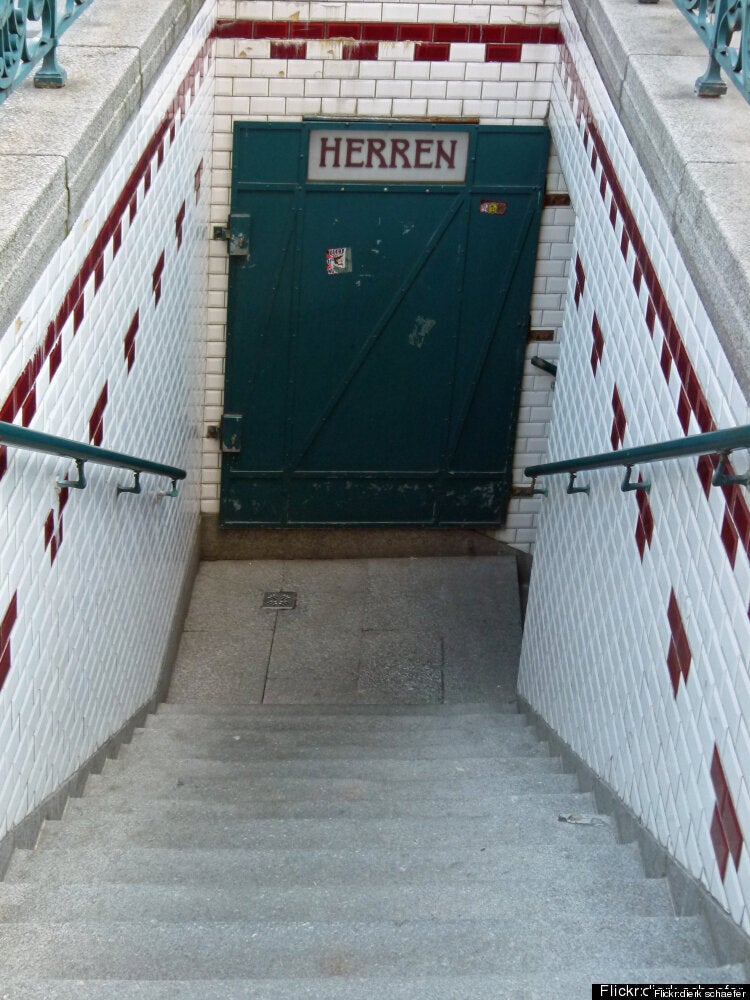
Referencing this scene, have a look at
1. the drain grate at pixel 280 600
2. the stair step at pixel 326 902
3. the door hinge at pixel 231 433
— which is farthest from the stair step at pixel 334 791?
the door hinge at pixel 231 433

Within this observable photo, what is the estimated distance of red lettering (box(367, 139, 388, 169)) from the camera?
684 centimetres

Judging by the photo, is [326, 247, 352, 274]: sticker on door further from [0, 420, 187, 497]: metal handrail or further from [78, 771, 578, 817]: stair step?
[78, 771, 578, 817]: stair step

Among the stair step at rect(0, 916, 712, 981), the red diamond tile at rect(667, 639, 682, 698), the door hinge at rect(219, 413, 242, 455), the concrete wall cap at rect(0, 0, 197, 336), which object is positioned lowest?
the door hinge at rect(219, 413, 242, 455)

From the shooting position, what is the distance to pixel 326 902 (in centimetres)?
332

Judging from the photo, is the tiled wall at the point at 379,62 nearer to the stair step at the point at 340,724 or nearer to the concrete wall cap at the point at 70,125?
the concrete wall cap at the point at 70,125

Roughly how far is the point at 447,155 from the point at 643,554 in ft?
12.0

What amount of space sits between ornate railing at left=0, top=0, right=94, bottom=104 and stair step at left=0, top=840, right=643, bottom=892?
2.10 metres

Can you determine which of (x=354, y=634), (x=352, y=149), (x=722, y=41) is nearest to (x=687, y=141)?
(x=722, y=41)

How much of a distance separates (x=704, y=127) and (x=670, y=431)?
1004mm

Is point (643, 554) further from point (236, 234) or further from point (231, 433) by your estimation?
point (231, 433)

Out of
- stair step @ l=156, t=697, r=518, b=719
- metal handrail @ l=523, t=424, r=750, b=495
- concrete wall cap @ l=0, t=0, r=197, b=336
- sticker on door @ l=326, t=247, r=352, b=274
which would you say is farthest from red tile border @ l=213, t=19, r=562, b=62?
stair step @ l=156, t=697, r=518, b=719

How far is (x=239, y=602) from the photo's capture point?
7453mm

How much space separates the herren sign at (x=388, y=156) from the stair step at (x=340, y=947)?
4676 mm

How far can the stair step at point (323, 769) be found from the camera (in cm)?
462
